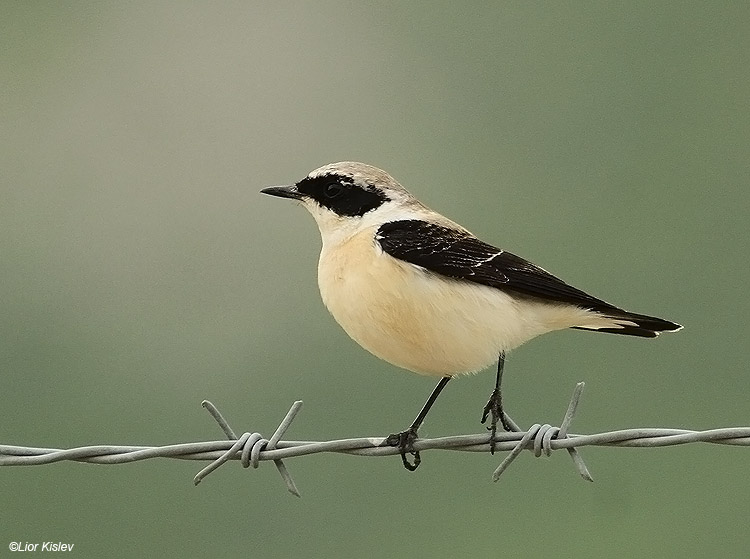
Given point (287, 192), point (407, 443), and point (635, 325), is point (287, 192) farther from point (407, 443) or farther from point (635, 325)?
point (635, 325)

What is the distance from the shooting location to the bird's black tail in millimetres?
5109

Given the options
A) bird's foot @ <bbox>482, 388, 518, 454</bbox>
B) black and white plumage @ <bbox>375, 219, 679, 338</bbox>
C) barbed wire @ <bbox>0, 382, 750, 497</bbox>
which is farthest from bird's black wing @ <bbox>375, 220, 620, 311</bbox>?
barbed wire @ <bbox>0, 382, 750, 497</bbox>

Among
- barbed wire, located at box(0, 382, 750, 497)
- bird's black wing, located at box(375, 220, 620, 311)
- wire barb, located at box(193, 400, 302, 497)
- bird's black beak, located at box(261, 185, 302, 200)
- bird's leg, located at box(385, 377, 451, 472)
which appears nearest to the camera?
barbed wire, located at box(0, 382, 750, 497)

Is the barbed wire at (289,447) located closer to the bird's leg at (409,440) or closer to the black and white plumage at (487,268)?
the bird's leg at (409,440)

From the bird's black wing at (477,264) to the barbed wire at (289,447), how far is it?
3.02ft

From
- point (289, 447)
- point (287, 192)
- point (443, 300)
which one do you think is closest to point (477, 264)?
point (443, 300)

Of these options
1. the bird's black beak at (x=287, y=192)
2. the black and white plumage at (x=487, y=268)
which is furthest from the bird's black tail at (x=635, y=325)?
the bird's black beak at (x=287, y=192)

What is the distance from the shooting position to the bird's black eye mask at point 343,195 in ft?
18.8

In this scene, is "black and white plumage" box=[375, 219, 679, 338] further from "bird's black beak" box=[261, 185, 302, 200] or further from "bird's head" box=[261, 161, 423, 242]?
"bird's black beak" box=[261, 185, 302, 200]

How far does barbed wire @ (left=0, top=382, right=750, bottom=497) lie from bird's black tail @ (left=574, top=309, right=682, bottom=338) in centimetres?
106

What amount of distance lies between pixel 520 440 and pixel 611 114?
42.4 ft

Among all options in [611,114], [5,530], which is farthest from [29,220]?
[611,114]

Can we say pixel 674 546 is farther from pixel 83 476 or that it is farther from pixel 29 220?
pixel 29 220

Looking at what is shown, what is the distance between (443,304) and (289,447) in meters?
1.10
